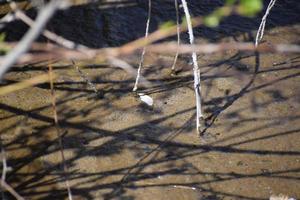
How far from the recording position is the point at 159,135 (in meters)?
3.50

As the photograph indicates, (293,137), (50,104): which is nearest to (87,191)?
(50,104)

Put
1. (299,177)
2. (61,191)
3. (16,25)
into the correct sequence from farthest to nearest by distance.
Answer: (16,25), (299,177), (61,191)

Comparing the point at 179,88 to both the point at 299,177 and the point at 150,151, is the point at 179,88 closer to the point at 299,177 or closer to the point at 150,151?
the point at 150,151

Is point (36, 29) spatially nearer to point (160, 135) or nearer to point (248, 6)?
point (248, 6)

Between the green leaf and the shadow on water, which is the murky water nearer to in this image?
the shadow on water

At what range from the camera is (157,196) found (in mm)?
3031

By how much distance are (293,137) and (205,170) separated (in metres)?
0.92

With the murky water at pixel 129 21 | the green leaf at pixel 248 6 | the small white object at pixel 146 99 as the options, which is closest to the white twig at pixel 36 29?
the green leaf at pixel 248 6

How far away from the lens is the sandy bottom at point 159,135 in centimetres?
310

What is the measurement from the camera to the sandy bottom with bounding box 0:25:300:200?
3.10 metres

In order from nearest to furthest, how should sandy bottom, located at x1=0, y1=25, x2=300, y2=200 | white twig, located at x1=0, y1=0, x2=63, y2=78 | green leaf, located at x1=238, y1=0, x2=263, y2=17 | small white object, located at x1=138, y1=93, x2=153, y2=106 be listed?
white twig, located at x1=0, y1=0, x2=63, y2=78
green leaf, located at x1=238, y1=0, x2=263, y2=17
sandy bottom, located at x1=0, y1=25, x2=300, y2=200
small white object, located at x1=138, y1=93, x2=153, y2=106

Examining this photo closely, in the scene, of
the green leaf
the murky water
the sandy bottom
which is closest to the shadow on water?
the sandy bottom

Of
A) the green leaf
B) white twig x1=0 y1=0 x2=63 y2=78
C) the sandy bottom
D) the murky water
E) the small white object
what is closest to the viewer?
white twig x1=0 y1=0 x2=63 y2=78

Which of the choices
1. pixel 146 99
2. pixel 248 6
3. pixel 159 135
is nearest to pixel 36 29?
pixel 248 6
